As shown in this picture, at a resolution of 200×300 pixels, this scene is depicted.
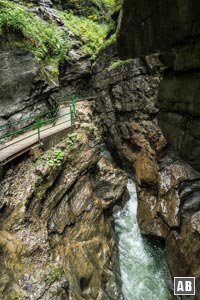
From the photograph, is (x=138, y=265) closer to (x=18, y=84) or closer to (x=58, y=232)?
(x=58, y=232)

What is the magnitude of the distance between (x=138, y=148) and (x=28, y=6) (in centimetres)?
1518

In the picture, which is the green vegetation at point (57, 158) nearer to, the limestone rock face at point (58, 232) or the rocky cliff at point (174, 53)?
the limestone rock face at point (58, 232)

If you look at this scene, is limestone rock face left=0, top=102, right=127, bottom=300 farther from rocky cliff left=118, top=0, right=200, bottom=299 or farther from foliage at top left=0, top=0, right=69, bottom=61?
foliage at top left=0, top=0, right=69, bottom=61

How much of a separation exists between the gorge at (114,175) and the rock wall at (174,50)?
0.02m

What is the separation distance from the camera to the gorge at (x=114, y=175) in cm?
450

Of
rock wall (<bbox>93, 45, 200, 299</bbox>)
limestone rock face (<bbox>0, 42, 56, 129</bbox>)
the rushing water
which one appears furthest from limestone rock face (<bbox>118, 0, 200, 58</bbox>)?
the rushing water

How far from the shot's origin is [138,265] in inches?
360

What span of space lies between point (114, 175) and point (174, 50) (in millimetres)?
7372

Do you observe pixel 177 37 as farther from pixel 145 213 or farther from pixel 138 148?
pixel 138 148

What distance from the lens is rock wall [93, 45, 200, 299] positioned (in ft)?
26.5

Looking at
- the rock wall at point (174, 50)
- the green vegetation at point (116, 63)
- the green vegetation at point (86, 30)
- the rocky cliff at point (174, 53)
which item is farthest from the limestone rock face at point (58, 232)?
the green vegetation at point (86, 30)

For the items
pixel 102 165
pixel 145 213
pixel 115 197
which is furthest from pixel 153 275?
pixel 102 165

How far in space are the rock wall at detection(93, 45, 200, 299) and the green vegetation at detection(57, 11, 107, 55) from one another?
4718 mm

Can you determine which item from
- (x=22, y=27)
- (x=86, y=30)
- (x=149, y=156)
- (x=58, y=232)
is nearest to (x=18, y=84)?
(x=22, y=27)
